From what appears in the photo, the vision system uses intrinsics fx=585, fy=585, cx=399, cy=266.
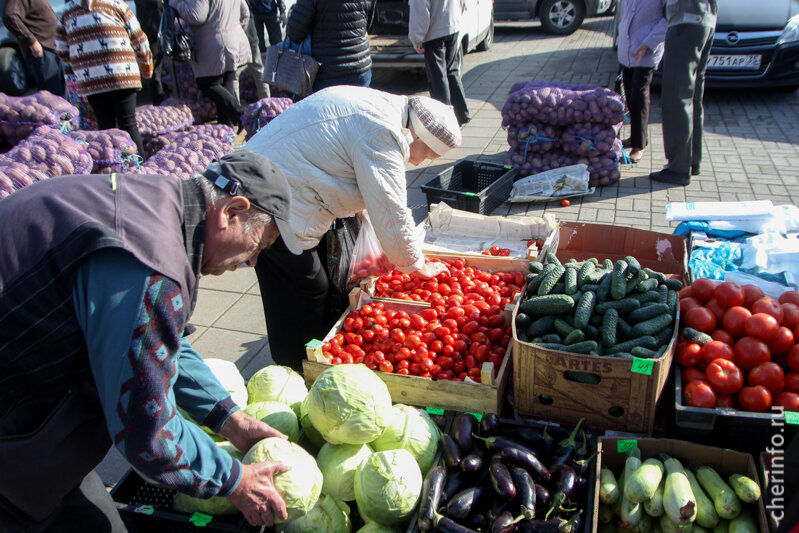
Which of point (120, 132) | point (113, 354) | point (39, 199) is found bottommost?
point (120, 132)

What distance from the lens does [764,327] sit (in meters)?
2.62

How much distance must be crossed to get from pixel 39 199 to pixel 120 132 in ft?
13.8

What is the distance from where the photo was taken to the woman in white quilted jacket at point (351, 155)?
2832 mm

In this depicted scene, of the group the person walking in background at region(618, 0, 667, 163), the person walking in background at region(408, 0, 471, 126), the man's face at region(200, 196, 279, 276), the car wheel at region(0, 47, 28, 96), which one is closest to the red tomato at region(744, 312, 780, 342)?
the man's face at region(200, 196, 279, 276)

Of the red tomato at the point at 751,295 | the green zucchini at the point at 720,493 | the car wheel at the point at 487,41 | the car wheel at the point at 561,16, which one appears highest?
the car wheel at the point at 561,16

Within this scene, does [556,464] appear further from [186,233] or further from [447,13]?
[447,13]

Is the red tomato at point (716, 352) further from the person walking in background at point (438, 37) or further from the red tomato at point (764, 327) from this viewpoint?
the person walking in background at point (438, 37)

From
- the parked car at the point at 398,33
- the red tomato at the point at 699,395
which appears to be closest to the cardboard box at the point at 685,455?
the red tomato at the point at 699,395

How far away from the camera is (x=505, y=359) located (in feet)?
9.49

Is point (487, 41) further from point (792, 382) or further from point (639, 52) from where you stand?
point (792, 382)

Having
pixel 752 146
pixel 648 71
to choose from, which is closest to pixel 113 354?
pixel 648 71

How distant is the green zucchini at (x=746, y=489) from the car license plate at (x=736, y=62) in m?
7.59

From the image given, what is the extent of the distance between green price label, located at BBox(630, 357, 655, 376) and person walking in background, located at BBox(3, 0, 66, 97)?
899 centimetres

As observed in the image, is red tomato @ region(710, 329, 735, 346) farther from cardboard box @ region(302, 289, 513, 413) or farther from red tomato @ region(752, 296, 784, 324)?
cardboard box @ region(302, 289, 513, 413)
